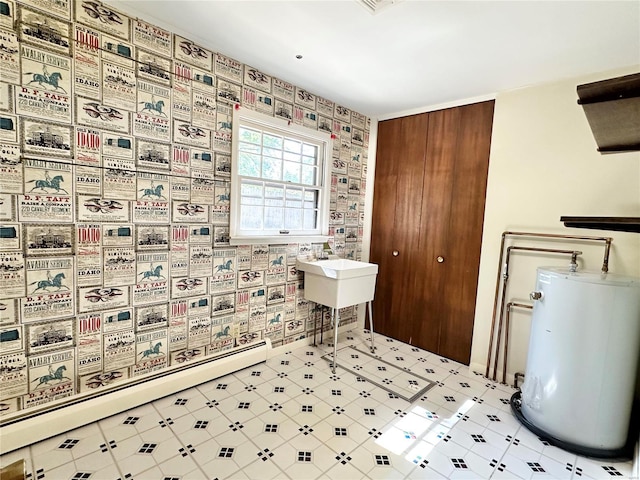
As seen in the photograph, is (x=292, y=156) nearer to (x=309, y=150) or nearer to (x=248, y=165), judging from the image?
(x=309, y=150)

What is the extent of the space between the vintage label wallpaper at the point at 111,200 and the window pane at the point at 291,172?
0.50 m

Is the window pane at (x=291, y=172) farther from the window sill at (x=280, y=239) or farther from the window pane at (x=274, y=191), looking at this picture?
the window sill at (x=280, y=239)

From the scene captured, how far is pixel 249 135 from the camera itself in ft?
8.95

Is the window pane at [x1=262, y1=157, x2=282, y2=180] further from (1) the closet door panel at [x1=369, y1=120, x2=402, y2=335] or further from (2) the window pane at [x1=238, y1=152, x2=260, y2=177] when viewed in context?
(1) the closet door panel at [x1=369, y1=120, x2=402, y2=335]

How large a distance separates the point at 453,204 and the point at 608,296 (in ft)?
4.87

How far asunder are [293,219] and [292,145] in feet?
2.42

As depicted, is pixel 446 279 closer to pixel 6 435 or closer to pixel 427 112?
pixel 427 112

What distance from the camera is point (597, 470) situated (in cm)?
178

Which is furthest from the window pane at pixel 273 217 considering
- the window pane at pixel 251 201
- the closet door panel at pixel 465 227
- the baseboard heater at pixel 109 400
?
the closet door panel at pixel 465 227

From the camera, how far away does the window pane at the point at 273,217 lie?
9.57 feet

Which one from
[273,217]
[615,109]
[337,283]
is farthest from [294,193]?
[615,109]

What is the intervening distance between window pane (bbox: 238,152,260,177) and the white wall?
2122mm

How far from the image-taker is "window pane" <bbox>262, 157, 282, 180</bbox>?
9.39 ft

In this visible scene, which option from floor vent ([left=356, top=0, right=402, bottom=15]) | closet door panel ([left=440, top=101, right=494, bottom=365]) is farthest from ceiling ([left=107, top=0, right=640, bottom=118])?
closet door panel ([left=440, top=101, right=494, bottom=365])
